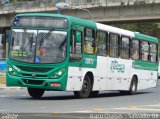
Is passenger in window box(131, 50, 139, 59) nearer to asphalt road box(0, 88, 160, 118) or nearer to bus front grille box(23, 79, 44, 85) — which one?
asphalt road box(0, 88, 160, 118)

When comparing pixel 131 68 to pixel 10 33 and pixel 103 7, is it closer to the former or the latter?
pixel 10 33

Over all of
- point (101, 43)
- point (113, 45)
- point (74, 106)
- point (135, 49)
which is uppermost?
point (101, 43)

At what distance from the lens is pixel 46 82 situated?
69.2 feet

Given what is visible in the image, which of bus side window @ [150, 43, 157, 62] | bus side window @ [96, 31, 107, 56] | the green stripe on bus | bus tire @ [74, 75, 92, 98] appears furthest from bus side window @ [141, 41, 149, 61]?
bus tire @ [74, 75, 92, 98]

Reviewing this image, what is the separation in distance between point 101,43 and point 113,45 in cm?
138

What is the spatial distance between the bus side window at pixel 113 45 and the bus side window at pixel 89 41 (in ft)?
6.17

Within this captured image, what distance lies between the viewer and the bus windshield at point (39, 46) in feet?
69.7

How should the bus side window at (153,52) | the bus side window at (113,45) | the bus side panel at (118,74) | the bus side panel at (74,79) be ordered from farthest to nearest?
the bus side window at (153,52) < the bus side panel at (118,74) < the bus side window at (113,45) < the bus side panel at (74,79)

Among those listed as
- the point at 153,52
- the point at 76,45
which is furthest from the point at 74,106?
the point at 153,52

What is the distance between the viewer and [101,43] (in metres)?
24.1

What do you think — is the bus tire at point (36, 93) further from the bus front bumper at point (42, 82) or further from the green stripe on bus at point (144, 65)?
the green stripe on bus at point (144, 65)

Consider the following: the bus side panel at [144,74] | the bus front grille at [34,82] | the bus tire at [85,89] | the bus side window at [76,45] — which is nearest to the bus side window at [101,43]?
the bus tire at [85,89]

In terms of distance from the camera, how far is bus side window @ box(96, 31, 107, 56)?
938 inches

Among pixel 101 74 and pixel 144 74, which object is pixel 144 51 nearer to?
pixel 144 74
